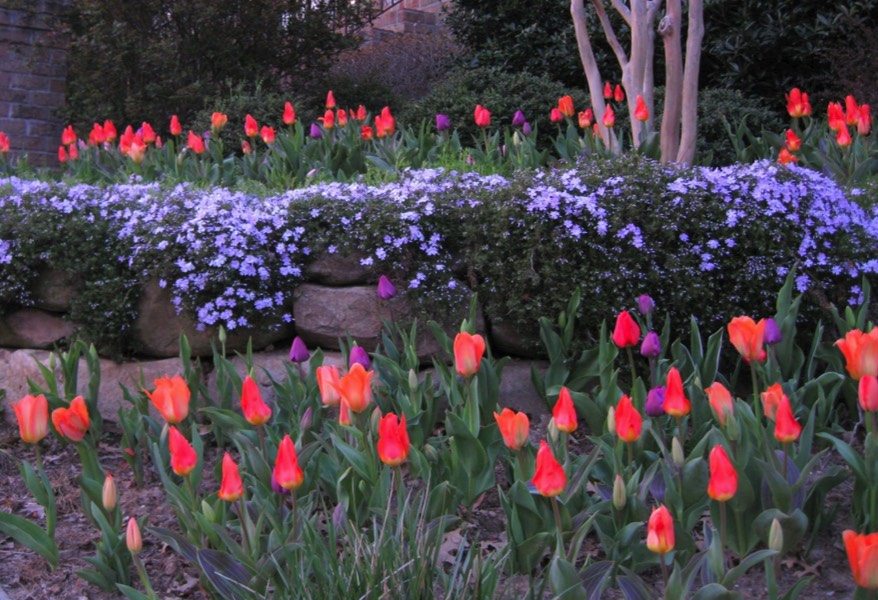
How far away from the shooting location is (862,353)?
2109 millimetres

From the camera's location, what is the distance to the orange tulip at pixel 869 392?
6.75ft

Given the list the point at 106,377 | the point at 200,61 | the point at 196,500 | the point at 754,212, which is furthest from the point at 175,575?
the point at 200,61

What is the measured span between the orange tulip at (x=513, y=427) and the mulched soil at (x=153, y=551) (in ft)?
0.84

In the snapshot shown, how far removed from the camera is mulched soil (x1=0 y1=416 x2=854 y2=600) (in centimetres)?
236

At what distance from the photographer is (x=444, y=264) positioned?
11.3ft

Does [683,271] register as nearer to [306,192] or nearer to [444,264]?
[444,264]

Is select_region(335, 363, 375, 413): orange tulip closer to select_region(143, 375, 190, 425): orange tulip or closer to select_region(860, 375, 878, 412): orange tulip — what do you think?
select_region(143, 375, 190, 425): orange tulip

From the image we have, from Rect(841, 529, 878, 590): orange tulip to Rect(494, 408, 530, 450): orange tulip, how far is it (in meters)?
0.71

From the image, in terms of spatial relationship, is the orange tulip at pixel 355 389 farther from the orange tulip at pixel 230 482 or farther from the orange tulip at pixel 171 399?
the orange tulip at pixel 171 399

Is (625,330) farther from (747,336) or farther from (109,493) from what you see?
(109,493)

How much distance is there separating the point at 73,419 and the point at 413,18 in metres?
8.54

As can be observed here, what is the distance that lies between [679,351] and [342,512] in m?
1.24

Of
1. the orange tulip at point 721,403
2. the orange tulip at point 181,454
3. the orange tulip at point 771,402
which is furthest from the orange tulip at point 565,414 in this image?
the orange tulip at point 181,454

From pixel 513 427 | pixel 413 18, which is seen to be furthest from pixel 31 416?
pixel 413 18
